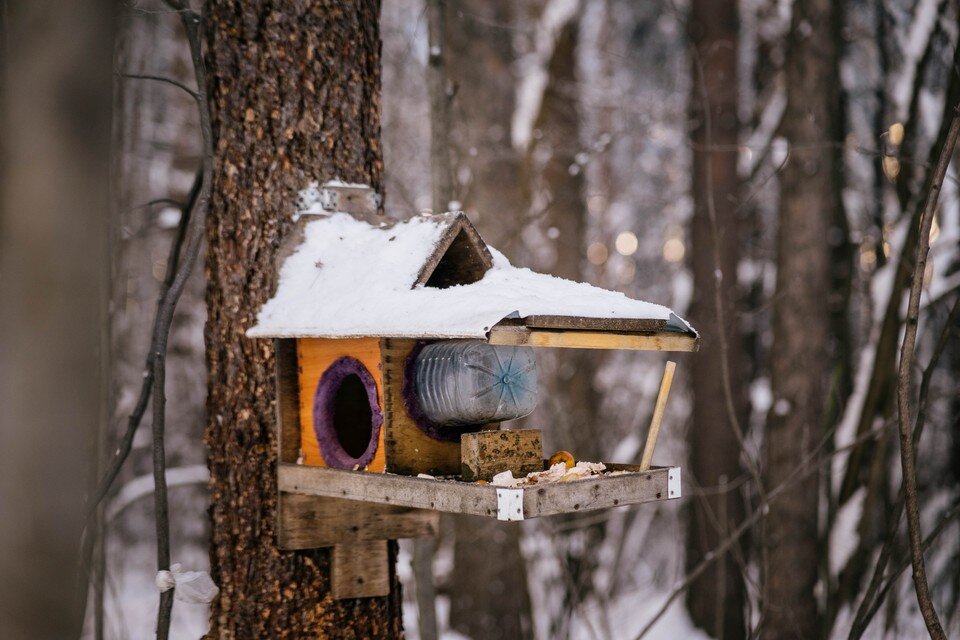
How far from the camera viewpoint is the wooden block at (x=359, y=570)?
305cm

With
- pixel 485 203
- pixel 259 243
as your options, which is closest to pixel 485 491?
pixel 259 243

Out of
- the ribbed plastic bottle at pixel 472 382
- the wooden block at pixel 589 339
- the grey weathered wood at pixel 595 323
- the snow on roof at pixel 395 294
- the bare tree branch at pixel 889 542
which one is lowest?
the bare tree branch at pixel 889 542

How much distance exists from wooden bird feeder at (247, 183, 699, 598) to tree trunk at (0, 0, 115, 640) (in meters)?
0.87

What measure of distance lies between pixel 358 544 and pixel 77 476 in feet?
4.55

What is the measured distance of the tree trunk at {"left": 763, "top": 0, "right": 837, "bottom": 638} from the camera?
650 centimetres

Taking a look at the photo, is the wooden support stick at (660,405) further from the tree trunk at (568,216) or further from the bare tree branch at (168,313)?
the tree trunk at (568,216)

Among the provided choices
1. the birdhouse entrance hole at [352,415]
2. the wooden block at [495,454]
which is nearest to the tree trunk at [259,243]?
the birdhouse entrance hole at [352,415]

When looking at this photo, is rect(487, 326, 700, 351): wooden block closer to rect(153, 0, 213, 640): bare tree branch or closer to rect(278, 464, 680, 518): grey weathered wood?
rect(278, 464, 680, 518): grey weathered wood

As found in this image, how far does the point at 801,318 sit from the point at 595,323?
192 inches

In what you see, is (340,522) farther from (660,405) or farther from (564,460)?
(660,405)

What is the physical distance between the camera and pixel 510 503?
87.3 inches

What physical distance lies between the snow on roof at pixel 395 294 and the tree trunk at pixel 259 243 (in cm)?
14

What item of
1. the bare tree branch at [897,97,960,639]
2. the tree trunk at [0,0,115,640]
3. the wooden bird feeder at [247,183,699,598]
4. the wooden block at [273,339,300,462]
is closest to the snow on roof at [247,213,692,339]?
the wooden bird feeder at [247,183,699,598]

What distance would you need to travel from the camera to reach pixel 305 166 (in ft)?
10.3
